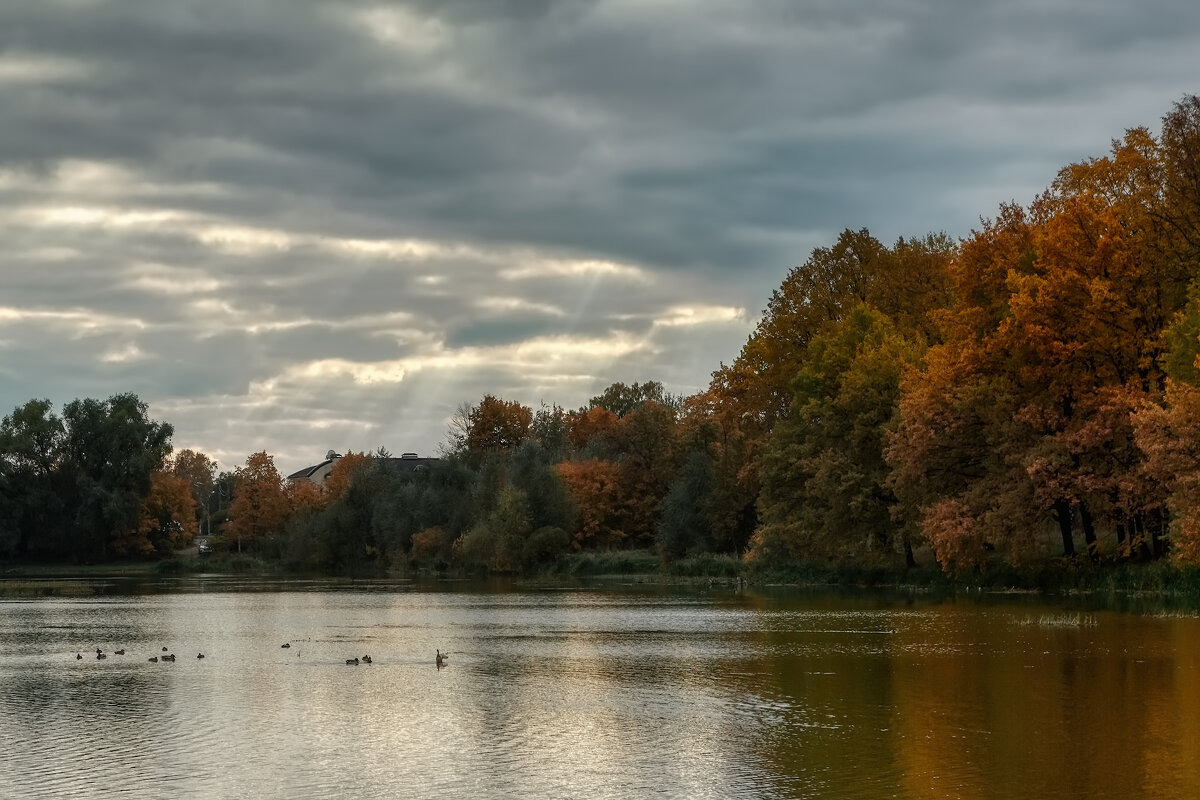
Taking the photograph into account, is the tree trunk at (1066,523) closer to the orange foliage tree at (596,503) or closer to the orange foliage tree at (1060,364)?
the orange foliage tree at (1060,364)

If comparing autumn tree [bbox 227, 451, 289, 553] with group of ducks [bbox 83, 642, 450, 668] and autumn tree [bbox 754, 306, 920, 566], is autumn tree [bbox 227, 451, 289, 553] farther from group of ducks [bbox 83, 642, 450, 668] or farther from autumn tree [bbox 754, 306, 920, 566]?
group of ducks [bbox 83, 642, 450, 668]

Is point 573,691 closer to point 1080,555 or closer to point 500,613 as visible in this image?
point 500,613

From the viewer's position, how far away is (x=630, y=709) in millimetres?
26172

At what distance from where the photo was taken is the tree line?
50.9 meters

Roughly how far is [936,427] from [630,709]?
109ft

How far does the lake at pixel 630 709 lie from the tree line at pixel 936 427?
659 centimetres

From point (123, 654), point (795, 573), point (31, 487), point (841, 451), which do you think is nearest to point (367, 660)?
point (123, 654)

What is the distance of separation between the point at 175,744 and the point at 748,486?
62.9 m

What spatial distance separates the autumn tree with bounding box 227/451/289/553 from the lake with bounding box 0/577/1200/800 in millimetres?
109078

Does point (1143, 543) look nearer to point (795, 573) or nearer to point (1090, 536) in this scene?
point (1090, 536)

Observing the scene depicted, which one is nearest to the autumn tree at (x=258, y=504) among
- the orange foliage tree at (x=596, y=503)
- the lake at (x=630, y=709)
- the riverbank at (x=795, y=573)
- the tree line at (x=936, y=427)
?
the riverbank at (x=795, y=573)

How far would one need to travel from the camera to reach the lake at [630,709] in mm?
18938

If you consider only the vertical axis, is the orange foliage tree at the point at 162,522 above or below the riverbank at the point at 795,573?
above

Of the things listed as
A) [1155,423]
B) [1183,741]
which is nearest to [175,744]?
[1183,741]
